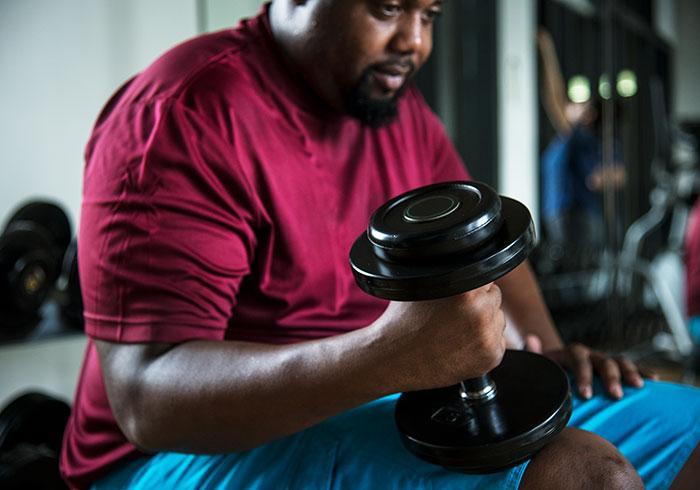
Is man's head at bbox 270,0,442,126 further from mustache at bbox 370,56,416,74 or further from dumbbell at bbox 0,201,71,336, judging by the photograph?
dumbbell at bbox 0,201,71,336

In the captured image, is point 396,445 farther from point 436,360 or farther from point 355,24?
point 355,24

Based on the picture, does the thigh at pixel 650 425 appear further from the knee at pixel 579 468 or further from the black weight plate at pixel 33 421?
the black weight plate at pixel 33 421

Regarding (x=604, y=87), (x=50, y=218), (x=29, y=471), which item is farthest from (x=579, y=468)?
(x=604, y=87)

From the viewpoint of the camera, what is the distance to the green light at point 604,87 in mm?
3189

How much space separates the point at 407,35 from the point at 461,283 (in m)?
0.45

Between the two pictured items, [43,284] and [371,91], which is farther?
[43,284]

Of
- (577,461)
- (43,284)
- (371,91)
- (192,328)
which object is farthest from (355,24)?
(43,284)

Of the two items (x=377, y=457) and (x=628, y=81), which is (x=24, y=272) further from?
(x=628, y=81)

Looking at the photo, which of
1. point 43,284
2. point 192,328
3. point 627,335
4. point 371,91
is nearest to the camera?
point 192,328

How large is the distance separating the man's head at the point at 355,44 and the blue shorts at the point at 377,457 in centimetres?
41

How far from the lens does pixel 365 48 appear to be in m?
0.88

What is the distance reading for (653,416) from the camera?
2.65 ft

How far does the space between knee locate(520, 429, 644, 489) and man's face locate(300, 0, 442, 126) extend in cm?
51

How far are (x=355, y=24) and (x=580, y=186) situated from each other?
3364 mm
